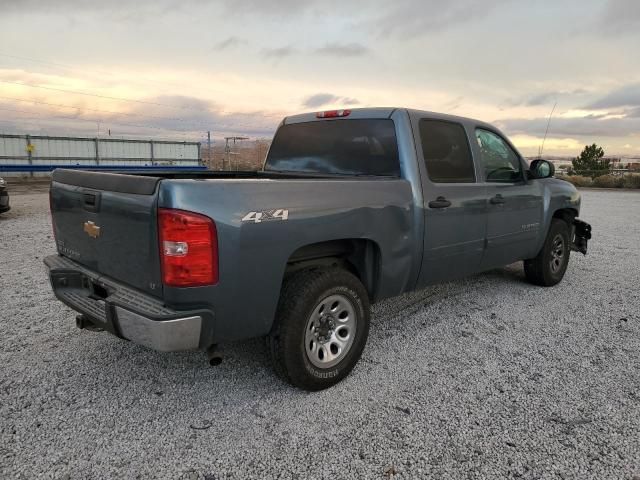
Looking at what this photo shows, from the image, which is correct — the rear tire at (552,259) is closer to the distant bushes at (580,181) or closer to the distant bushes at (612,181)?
the distant bushes at (612,181)

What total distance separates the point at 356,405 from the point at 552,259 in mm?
3793

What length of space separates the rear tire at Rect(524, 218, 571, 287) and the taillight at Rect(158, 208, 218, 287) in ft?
14.1

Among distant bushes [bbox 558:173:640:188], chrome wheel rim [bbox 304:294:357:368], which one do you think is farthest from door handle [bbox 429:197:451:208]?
distant bushes [bbox 558:173:640:188]

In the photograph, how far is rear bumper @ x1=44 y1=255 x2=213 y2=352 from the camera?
8.00ft

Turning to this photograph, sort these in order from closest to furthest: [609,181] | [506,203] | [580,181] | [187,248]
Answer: [187,248] < [506,203] < [609,181] < [580,181]

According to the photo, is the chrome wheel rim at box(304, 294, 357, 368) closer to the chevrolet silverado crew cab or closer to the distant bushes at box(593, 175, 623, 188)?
the chevrolet silverado crew cab

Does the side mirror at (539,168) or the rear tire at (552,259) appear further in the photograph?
the rear tire at (552,259)

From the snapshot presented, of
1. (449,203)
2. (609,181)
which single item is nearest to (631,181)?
(609,181)

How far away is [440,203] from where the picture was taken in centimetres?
379

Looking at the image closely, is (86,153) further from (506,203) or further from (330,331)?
(330,331)

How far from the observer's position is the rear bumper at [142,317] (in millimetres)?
2438

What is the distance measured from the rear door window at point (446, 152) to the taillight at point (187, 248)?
2.04 meters

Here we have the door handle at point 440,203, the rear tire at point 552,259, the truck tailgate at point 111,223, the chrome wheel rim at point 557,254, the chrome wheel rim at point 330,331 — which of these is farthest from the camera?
the chrome wheel rim at point 557,254

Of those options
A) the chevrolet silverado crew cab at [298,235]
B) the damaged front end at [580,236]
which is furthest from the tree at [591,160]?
the chevrolet silverado crew cab at [298,235]
